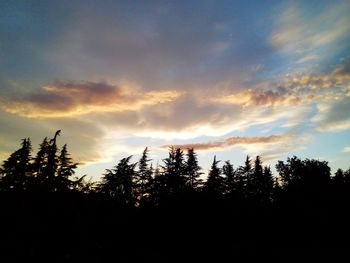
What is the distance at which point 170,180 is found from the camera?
38.8m

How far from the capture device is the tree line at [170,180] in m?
20.3

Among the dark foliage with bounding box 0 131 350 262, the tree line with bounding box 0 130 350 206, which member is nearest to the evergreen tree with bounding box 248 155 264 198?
the tree line with bounding box 0 130 350 206

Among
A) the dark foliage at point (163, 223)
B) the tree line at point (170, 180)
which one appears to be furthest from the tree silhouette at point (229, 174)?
the dark foliage at point (163, 223)

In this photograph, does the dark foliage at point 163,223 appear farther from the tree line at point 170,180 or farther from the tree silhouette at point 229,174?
the tree silhouette at point 229,174

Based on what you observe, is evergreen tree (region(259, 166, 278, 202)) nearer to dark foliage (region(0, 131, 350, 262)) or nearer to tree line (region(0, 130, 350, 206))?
tree line (region(0, 130, 350, 206))

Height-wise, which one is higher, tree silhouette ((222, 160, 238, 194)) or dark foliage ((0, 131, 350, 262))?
tree silhouette ((222, 160, 238, 194))

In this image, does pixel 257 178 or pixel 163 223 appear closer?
pixel 163 223

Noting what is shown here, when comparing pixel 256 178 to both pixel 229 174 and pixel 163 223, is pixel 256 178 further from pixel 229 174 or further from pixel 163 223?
pixel 163 223

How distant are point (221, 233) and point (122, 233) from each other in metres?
7.77

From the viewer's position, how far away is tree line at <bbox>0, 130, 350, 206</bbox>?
20.3 metres

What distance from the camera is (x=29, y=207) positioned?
14320 millimetres

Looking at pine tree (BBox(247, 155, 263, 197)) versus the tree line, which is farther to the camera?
pine tree (BBox(247, 155, 263, 197))

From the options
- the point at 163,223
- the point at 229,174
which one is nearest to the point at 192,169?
the point at 229,174

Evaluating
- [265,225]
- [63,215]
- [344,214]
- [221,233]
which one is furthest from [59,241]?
[344,214]
